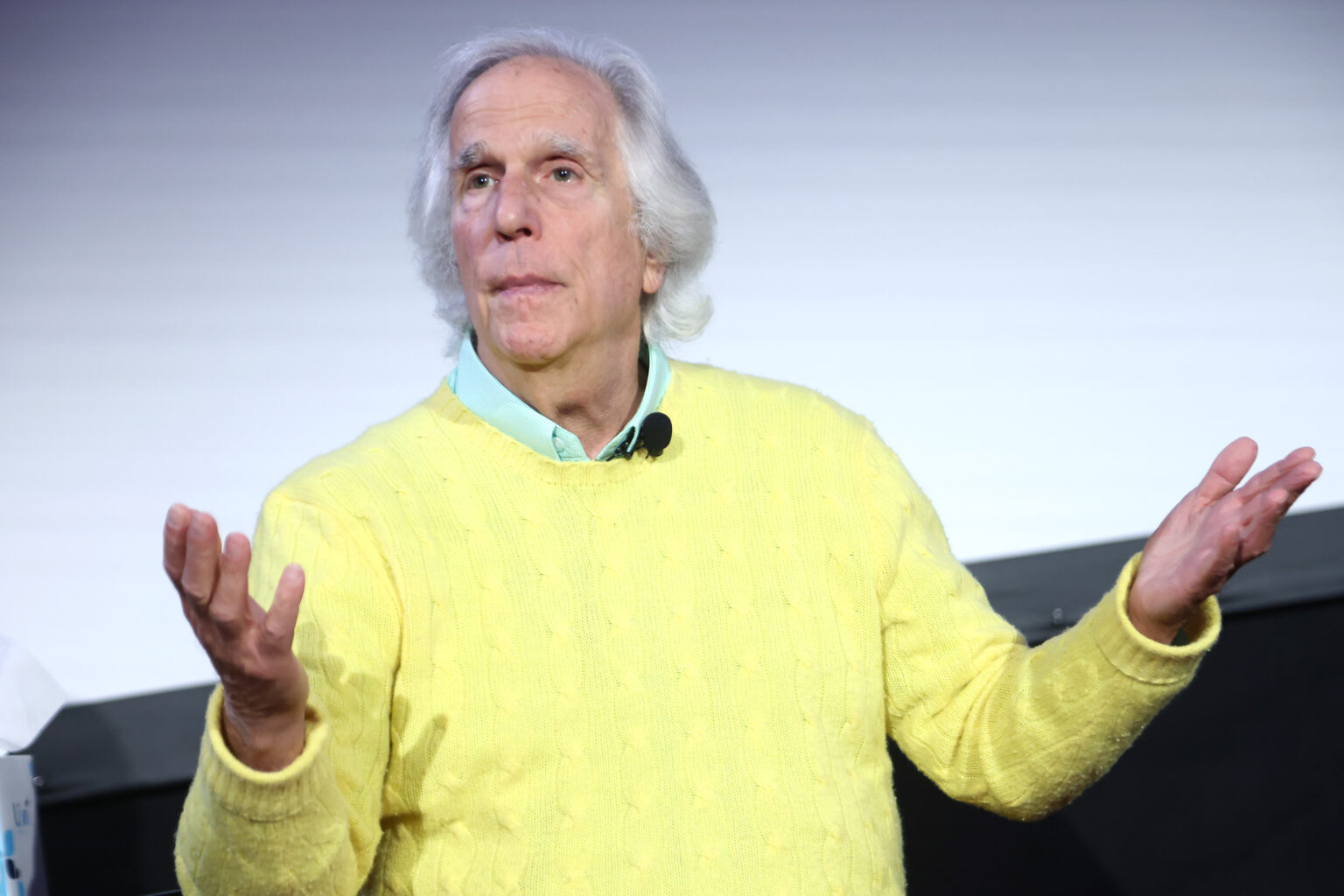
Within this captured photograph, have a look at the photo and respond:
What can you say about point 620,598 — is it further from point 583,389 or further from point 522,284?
point 522,284

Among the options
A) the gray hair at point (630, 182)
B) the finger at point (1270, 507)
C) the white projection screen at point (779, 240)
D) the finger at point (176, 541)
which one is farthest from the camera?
the white projection screen at point (779, 240)

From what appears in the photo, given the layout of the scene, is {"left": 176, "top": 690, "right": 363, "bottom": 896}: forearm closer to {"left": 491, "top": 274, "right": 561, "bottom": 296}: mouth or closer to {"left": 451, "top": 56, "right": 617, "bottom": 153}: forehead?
{"left": 491, "top": 274, "right": 561, "bottom": 296}: mouth

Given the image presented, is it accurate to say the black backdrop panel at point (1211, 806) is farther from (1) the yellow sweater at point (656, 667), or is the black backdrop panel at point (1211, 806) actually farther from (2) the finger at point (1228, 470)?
(2) the finger at point (1228, 470)

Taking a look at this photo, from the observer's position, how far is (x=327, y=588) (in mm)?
1454

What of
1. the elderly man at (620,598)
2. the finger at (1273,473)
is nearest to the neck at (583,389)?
the elderly man at (620,598)

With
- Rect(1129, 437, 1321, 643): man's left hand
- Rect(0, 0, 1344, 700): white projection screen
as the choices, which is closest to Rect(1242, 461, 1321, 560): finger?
Rect(1129, 437, 1321, 643): man's left hand

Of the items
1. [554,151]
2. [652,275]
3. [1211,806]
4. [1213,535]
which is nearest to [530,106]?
[554,151]

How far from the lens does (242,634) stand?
110 cm

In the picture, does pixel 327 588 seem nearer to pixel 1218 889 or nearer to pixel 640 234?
pixel 640 234

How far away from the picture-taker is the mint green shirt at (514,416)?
1.65m

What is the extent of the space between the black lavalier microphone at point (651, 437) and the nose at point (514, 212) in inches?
10.6

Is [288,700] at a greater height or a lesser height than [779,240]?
lesser

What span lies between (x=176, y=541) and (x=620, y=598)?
659mm

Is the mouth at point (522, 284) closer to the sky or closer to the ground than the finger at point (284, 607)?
closer to the sky
